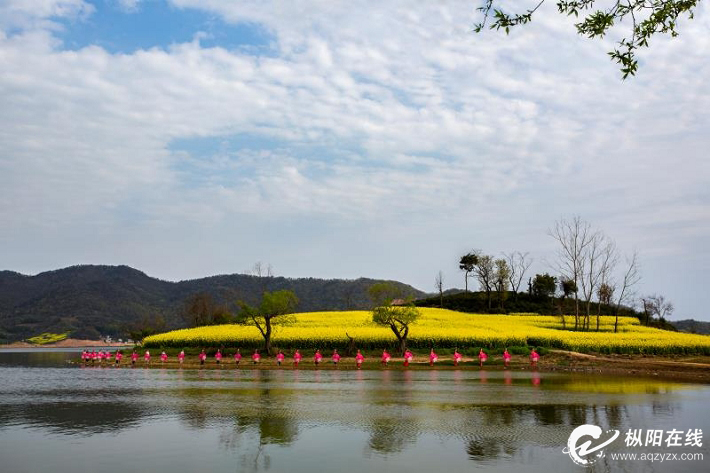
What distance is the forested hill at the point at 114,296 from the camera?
126 m

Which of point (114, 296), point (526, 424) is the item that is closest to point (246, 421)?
point (526, 424)

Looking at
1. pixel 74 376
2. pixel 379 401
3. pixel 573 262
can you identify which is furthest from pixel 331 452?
pixel 573 262

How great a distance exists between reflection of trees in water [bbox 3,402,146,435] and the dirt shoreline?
58.8ft

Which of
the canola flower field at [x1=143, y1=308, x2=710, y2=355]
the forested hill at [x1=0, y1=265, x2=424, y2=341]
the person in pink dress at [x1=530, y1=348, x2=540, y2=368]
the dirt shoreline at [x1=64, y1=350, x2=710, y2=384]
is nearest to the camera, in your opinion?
the dirt shoreline at [x1=64, y1=350, x2=710, y2=384]

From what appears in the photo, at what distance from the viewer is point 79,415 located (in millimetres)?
17531

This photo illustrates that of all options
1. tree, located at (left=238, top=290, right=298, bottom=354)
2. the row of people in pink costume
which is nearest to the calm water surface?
the row of people in pink costume

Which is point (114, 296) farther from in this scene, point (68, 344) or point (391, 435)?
point (391, 435)

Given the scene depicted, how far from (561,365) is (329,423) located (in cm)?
2501

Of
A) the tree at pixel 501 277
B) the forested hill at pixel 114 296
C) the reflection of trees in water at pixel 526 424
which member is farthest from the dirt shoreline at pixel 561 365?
the forested hill at pixel 114 296

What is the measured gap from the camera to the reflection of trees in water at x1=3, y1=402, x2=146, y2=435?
50.8 feet

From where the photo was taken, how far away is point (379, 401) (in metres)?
20.5

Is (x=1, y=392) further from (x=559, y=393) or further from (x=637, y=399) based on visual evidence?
(x=637, y=399)

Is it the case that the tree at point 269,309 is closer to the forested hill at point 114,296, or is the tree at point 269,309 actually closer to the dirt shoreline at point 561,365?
the dirt shoreline at point 561,365

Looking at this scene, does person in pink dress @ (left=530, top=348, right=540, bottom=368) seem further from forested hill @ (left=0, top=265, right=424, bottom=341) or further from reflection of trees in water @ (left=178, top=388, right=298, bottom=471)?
forested hill @ (left=0, top=265, right=424, bottom=341)
